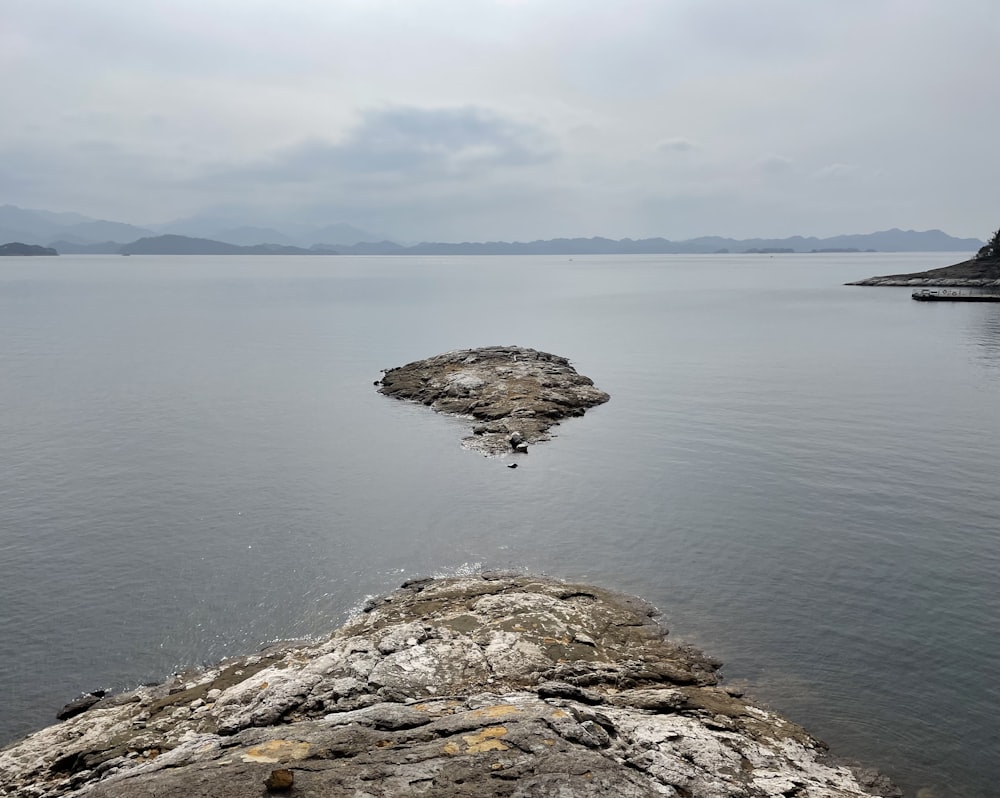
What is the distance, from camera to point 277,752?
1182 cm

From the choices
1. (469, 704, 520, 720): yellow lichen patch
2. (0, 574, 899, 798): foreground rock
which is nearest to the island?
(0, 574, 899, 798): foreground rock

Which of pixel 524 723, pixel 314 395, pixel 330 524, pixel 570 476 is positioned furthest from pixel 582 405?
pixel 524 723

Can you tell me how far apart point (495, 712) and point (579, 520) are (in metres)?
16.8

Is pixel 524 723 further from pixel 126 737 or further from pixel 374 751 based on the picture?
pixel 126 737

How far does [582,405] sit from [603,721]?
3790cm

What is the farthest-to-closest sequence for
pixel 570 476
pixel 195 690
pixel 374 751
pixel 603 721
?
pixel 570 476, pixel 195 690, pixel 603 721, pixel 374 751

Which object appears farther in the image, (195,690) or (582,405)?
(582,405)

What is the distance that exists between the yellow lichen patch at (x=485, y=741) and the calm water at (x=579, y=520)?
8.77 metres

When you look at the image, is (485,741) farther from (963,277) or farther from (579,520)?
(963,277)

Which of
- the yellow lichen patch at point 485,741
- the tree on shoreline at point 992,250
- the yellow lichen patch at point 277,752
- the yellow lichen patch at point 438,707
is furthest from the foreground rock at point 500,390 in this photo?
the tree on shoreline at point 992,250

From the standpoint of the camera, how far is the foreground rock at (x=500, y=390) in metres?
43.4

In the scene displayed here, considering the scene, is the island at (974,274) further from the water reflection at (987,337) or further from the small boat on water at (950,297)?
the water reflection at (987,337)

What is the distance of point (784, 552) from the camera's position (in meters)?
25.8

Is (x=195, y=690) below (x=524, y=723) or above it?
below
